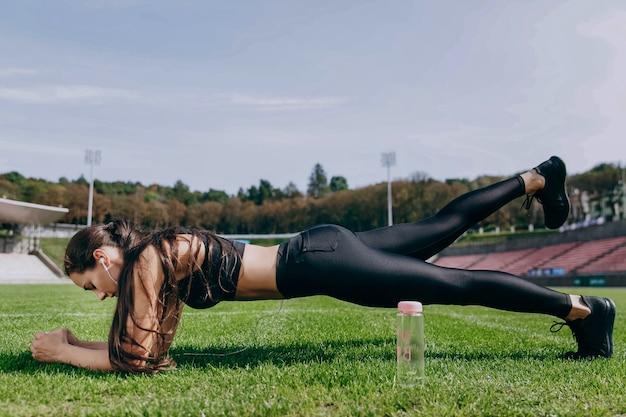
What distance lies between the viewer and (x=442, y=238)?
3439 millimetres

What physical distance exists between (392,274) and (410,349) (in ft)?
1.40

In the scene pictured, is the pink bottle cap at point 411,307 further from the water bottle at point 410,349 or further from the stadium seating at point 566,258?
the stadium seating at point 566,258

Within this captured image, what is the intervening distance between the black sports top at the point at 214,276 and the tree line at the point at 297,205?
2900 inches

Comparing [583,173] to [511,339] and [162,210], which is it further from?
[511,339]

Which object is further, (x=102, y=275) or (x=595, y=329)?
(x=595, y=329)

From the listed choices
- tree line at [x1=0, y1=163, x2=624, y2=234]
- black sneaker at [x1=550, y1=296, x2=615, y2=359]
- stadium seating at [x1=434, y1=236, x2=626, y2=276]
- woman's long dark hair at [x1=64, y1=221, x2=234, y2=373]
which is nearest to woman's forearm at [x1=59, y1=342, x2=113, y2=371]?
woman's long dark hair at [x1=64, y1=221, x2=234, y2=373]

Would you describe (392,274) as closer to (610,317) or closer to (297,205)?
(610,317)

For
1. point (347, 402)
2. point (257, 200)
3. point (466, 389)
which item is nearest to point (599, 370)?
point (466, 389)

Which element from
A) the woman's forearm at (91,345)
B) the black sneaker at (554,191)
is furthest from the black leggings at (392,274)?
the woman's forearm at (91,345)

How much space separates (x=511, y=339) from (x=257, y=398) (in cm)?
327

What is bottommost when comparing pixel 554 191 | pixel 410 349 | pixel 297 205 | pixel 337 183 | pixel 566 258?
pixel 566 258

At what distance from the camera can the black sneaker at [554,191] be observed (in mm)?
3826

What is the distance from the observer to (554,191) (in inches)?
153

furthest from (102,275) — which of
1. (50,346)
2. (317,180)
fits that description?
(317,180)
